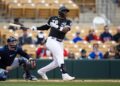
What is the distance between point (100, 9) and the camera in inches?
938

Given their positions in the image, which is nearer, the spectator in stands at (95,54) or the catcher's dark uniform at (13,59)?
the catcher's dark uniform at (13,59)

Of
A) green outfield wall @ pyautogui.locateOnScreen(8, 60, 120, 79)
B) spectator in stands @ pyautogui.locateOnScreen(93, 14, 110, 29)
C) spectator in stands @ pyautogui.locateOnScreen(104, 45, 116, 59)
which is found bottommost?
green outfield wall @ pyautogui.locateOnScreen(8, 60, 120, 79)

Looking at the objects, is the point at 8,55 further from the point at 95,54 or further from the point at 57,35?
the point at 95,54

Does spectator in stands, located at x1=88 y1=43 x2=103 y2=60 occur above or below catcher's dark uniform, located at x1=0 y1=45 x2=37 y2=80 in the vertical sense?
below

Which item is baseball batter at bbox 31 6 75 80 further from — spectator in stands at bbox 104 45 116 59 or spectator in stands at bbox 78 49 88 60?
spectator in stands at bbox 104 45 116 59

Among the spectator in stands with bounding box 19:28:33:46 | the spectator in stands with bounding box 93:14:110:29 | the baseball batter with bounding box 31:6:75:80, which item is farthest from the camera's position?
the spectator in stands with bounding box 93:14:110:29

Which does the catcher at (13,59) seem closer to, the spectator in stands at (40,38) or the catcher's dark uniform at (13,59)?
the catcher's dark uniform at (13,59)

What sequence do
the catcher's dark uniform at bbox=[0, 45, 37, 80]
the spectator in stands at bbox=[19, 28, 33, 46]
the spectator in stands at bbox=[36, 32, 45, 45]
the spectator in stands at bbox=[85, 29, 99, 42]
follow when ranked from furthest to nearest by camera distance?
the spectator in stands at bbox=[85, 29, 99, 42], the spectator in stands at bbox=[36, 32, 45, 45], the spectator in stands at bbox=[19, 28, 33, 46], the catcher's dark uniform at bbox=[0, 45, 37, 80]

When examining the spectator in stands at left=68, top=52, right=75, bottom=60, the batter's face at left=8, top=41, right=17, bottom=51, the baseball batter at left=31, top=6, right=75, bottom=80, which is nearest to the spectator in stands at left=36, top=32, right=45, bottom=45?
the spectator in stands at left=68, top=52, right=75, bottom=60

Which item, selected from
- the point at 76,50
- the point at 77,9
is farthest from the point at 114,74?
the point at 77,9

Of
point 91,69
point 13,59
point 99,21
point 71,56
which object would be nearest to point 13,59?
point 13,59

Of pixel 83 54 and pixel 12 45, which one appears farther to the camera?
pixel 83 54

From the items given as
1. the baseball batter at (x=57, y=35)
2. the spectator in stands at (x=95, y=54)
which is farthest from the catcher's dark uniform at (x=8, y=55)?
the spectator in stands at (x=95, y=54)

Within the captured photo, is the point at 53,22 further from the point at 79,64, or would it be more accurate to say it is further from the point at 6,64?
the point at 79,64
